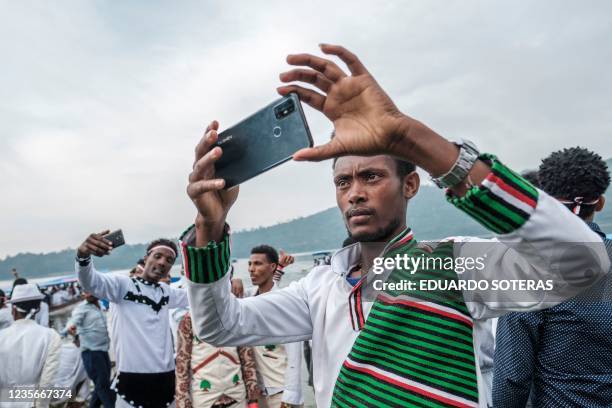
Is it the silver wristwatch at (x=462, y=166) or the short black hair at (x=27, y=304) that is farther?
the short black hair at (x=27, y=304)

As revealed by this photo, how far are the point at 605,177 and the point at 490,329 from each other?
1.74 metres

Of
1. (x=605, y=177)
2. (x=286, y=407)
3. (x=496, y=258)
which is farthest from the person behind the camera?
(x=286, y=407)

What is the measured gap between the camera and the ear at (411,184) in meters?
1.97

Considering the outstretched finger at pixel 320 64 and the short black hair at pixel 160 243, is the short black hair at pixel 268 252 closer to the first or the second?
the short black hair at pixel 160 243

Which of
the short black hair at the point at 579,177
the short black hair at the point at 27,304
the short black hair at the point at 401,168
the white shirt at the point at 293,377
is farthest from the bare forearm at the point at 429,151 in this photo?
the short black hair at the point at 27,304

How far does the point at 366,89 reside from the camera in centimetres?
117

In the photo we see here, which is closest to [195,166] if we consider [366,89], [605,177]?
[366,89]

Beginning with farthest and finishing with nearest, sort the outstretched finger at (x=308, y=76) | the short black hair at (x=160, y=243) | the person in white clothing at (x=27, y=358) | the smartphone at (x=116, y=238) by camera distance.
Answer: the short black hair at (x=160, y=243) < the person in white clothing at (x=27, y=358) < the smartphone at (x=116, y=238) < the outstretched finger at (x=308, y=76)

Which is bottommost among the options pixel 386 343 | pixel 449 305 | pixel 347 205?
pixel 386 343

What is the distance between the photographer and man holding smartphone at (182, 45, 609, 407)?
111 centimetres

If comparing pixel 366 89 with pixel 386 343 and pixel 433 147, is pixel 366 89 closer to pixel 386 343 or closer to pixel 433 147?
pixel 433 147

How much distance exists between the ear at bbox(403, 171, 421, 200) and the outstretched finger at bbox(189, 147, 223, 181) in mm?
968

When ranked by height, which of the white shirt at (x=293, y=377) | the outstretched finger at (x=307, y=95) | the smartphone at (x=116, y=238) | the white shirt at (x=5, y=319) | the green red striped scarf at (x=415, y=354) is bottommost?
the white shirt at (x=293, y=377)

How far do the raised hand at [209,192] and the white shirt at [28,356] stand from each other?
4.23 meters
